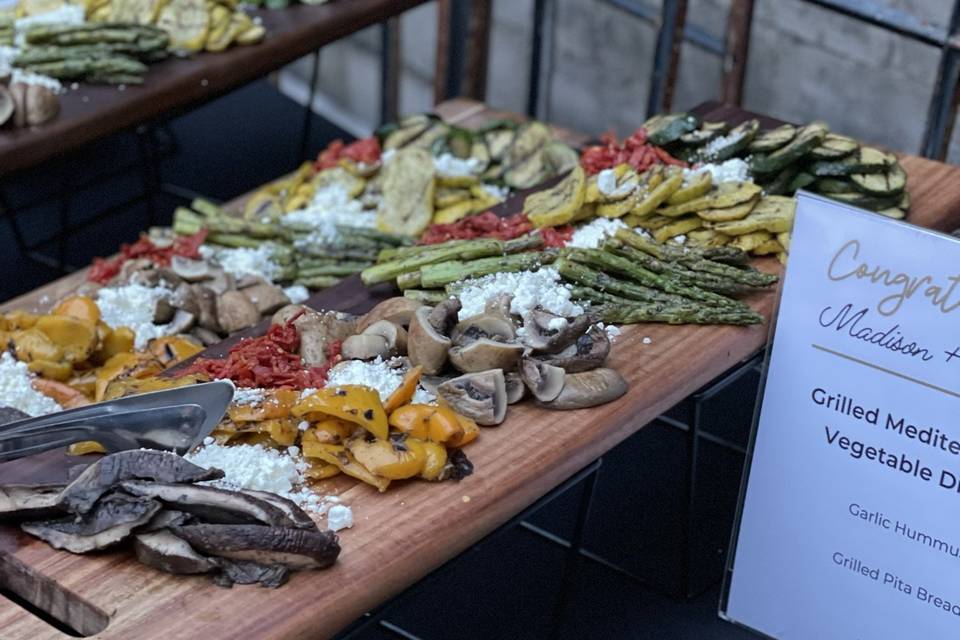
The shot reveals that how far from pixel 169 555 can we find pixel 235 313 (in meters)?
1.88

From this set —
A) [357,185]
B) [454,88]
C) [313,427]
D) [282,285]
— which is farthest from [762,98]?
[313,427]

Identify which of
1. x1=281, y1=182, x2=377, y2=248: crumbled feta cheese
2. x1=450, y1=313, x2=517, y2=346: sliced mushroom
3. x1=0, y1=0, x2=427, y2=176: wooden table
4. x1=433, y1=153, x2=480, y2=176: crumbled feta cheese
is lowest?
x1=281, y1=182, x2=377, y2=248: crumbled feta cheese

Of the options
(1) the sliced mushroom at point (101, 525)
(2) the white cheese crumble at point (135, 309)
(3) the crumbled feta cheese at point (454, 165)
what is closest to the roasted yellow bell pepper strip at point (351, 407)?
(1) the sliced mushroom at point (101, 525)

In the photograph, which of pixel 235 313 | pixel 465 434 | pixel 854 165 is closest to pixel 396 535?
pixel 465 434

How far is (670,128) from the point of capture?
4387mm

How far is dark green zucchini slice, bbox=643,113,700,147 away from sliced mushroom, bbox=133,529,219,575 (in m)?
2.35

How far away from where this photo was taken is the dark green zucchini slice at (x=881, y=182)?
4180 mm

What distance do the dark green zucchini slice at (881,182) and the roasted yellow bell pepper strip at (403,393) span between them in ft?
6.03

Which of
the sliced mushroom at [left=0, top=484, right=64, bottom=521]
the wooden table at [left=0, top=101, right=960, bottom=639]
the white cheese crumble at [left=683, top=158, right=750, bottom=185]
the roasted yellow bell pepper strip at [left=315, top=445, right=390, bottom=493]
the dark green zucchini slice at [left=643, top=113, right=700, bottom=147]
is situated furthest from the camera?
the dark green zucchini slice at [left=643, top=113, right=700, bottom=147]

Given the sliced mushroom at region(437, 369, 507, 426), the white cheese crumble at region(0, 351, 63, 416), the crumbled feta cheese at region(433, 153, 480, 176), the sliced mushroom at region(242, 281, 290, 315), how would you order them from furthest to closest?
the crumbled feta cheese at region(433, 153, 480, 176)
the sliced mushroom at region(242, 281, 290, 315)
the white cheese crumble at region(0, 351, 63, 416)
the sliced mushroom at region(437, 369, 507, 426)

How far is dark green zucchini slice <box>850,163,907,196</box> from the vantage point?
4.18 metres

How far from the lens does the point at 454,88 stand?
7.59 m

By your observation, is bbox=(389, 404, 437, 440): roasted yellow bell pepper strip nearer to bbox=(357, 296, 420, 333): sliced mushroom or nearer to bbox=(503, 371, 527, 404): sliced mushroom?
bbox=(503, 371, 527, 404): sliced mushroom

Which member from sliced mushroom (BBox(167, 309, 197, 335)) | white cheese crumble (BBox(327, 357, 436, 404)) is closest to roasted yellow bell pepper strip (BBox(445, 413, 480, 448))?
white cheese crumble (BBox(327, 357, 436, 404))
